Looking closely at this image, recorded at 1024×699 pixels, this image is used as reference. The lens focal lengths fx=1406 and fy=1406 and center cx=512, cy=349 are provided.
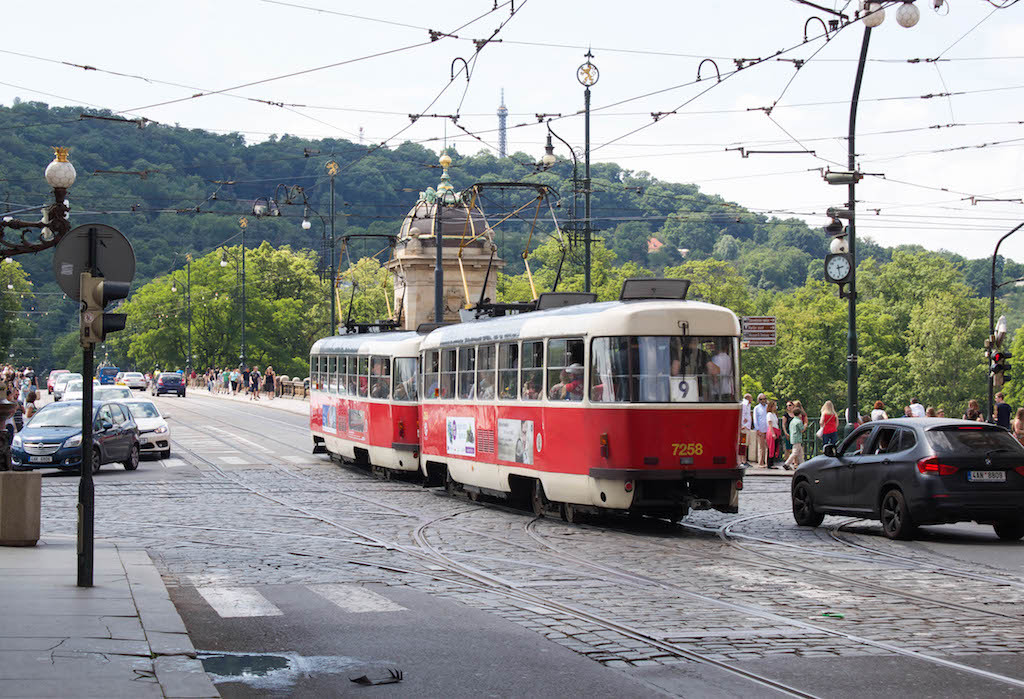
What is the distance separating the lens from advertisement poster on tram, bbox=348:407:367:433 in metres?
28.5

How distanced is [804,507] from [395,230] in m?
75.7

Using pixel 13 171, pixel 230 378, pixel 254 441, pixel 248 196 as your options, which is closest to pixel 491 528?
pixel 254 441

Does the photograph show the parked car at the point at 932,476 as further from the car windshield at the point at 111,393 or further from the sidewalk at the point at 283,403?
the sidewalk at the point at 283,403

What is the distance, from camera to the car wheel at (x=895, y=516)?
16.7 m

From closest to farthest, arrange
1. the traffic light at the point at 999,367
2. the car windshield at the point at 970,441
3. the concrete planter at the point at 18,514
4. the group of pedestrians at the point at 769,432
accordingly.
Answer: the concrete planter at the point at 18,514 < the car windshield at the point at 970,441 < the group of pedestrians at the point at 769,432 < the traffic light at the point at 999,367

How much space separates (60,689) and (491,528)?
35.1ft

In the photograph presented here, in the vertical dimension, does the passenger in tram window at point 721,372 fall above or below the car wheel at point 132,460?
above

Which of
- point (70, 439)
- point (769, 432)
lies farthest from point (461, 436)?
point (769, 432)

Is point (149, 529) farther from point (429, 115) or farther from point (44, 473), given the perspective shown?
point (429, 115)

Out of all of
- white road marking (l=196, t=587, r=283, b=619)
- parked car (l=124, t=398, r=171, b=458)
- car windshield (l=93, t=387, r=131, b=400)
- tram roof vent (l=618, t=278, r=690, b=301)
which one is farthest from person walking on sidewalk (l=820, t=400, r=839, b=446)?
car windshield (l=93, t=387, r=131, b=400)

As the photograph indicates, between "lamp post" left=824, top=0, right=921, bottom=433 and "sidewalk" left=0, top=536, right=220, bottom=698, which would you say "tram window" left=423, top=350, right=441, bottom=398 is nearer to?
"lamp post" left=824, top=0, right=921, bottom=433

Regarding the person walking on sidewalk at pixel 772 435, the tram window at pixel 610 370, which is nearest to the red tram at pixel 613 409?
the tram window at pixel 610 370

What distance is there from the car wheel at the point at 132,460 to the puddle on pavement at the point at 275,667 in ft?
70.3

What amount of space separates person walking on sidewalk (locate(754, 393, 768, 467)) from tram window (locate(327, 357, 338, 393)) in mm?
9512
